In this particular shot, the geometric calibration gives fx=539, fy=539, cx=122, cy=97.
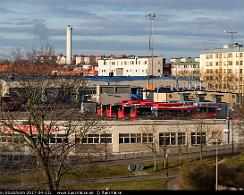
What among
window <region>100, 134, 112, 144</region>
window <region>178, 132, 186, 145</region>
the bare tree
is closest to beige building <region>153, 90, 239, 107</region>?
window <region>178, 132, 186, 145</region>

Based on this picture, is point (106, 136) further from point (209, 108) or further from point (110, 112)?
point (209, 108)

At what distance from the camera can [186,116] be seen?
209ft

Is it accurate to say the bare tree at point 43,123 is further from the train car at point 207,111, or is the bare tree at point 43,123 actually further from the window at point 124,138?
the train car at point 207,111

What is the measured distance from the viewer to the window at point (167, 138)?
57.2 meters

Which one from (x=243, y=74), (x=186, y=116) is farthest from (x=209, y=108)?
(x=243, y=74)

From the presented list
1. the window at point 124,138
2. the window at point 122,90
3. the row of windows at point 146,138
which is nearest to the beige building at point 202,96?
the window at point 122,90

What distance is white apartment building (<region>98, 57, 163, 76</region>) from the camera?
15488 cm

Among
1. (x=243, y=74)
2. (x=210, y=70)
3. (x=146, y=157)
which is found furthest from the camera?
(x=210, y=70)

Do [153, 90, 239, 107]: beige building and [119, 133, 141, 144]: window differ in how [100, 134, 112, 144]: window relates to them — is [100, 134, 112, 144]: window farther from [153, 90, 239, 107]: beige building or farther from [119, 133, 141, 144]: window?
[153, 90, 239, 107]: beige building

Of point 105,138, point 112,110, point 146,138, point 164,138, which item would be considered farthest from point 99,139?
point 112,110

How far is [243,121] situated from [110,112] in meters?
17.7

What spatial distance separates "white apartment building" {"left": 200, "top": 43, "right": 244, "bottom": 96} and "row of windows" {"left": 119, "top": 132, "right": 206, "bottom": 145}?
70041 millimetres

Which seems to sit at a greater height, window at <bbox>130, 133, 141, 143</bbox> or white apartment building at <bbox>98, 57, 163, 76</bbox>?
white apartment building at <bbox>98, 57, 163, 76</bbox>

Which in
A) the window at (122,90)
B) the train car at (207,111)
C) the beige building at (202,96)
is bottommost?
the train car at (207,111)
